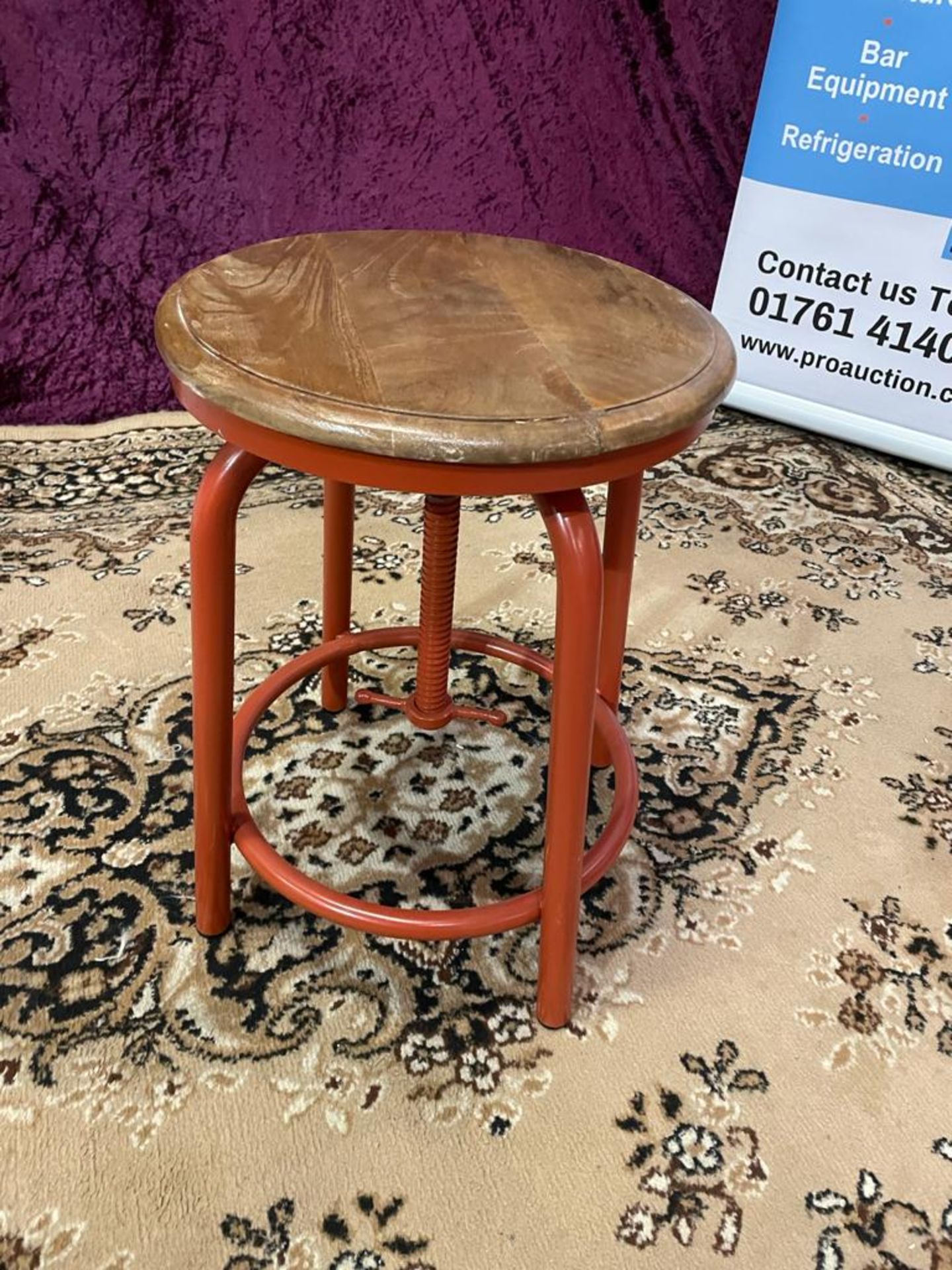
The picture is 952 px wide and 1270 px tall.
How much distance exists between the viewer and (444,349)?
0.73 m

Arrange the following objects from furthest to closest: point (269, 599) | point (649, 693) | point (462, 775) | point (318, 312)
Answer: point (269, 599), point (649, 693), point (462, 775), point (318, 312)

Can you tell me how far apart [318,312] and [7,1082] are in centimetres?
67

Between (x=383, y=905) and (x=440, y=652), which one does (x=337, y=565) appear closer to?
(x=440, y=652)

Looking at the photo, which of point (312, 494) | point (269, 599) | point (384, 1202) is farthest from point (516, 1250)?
point (312, 494)

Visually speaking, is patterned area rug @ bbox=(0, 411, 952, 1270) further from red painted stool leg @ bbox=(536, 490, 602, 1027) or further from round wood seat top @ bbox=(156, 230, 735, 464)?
round wood seat top @ bbox=(156, 230, 735, 464)

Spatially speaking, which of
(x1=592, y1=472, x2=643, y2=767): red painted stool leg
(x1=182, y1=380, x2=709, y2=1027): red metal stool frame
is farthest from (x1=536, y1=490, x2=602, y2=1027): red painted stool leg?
(x1=592, y1=472, x2=643, y2=767): red painted stool leg

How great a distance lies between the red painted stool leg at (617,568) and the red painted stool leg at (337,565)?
0.90 feet

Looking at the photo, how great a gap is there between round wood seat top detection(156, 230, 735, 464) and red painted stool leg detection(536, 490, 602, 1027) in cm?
7

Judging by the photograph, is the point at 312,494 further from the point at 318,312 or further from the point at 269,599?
the point at 318,312

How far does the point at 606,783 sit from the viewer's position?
1192mm

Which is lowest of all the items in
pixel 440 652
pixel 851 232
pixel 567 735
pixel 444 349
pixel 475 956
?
pixel 475 956

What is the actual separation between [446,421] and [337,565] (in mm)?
494

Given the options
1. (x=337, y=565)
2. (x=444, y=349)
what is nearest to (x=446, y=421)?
(x=444, y=349)

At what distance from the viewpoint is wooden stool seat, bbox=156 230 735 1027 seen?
0.66 m
